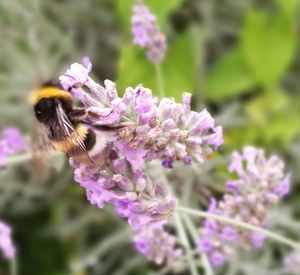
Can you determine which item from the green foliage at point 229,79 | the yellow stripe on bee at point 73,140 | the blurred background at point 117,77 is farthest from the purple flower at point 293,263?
the yellow stripe on bee at point 73,140

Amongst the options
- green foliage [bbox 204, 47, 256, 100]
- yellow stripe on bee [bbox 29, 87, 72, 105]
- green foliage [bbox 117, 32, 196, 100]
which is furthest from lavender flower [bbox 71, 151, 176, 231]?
green foliage [bbox 204, 47, 256, 100]

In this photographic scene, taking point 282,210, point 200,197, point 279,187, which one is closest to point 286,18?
point 282,210

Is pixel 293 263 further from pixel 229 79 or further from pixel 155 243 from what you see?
pixel 229 79

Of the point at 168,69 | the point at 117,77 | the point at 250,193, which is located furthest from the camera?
the point at 168,69

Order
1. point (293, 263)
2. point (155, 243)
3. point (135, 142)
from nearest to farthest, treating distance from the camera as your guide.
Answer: point (135, 142)
point (155, 243)
point (293, 263)

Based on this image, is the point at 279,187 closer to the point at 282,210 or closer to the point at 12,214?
the point at 282,210

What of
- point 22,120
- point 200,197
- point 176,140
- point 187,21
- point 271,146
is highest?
point 187,21

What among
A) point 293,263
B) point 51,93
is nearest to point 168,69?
point 293,263
